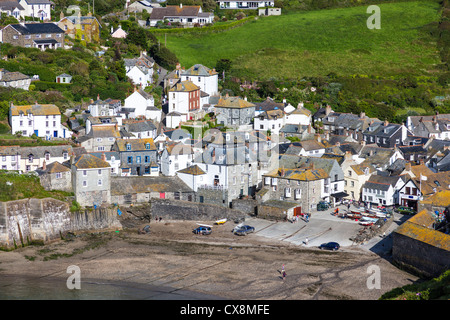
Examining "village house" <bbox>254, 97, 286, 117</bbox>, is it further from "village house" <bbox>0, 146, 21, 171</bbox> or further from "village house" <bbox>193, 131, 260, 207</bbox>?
"village house" <bbox>0, 146, 21, 171</bbox>

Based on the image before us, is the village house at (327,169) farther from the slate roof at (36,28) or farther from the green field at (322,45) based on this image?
the slate roof at (36,28)

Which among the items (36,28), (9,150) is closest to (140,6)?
(36,28)

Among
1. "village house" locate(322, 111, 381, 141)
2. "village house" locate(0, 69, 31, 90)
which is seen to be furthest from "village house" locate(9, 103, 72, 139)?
"village house" locate(322, 111, 381, 141)

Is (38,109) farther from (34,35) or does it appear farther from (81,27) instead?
(81,27)

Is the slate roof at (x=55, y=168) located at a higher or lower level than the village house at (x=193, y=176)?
higher

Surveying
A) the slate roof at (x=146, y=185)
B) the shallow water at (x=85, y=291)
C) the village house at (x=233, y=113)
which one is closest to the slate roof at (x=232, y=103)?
the village house at (x=233, y=113)

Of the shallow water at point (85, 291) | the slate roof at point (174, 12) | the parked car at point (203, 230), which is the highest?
the slate roof at point (174, 12)
